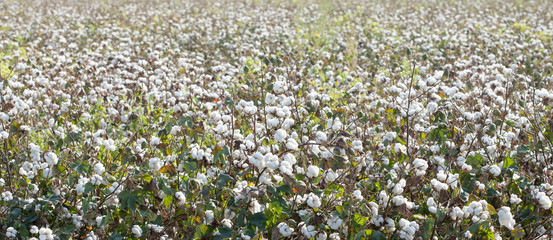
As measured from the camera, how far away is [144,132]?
375cm

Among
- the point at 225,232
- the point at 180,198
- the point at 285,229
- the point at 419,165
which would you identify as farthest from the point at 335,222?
the point at 180,198

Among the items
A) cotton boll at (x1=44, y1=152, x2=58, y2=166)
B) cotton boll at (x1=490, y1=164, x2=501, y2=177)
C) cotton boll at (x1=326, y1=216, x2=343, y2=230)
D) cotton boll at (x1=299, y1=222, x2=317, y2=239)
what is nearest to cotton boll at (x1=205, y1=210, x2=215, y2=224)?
cotton boll at (x1=299, y1=222, x2=317, y2=239)

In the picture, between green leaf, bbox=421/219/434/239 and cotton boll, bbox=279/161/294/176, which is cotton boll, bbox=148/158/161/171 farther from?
green leaf, bbox=421/219/434/239

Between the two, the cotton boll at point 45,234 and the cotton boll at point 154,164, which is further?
the cotton boll at point 154,164

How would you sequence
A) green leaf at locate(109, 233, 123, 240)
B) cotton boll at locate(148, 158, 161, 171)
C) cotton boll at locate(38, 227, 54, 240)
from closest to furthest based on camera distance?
cotton boll at locate(38, 227, 54, 240) → green leaf at locate(109, 233, 123, 240) → cotton boll at locate(148, 158, 161, 171)

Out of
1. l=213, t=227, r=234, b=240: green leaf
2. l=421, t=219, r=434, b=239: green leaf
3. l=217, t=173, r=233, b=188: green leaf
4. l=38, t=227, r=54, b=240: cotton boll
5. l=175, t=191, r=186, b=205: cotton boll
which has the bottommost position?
l=421, t=219, r=434, b=239: green leaf

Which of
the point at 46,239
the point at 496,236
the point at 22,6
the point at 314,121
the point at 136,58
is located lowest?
the point at 22,6

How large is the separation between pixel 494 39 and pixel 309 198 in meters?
7.36

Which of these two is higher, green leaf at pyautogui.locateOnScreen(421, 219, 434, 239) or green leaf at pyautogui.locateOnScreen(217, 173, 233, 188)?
green leaf at pyautogui.locateOnScreen(217, 173, 233, 188)

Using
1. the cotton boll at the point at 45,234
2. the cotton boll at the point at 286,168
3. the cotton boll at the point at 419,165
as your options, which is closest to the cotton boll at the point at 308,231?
the cotton boll at the point at 286,168

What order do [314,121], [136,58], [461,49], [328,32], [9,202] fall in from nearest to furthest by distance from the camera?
1. [9,202]
2. [314,121]
3. [136,58]
4. [461,49]
5. [328,32]

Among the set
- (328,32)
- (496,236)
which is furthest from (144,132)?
(328,32)

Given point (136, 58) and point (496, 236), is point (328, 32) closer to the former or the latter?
point (136, 58)

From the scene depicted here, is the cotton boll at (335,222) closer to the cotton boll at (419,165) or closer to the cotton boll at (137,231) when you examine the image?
the cotton boll at (419,165)
